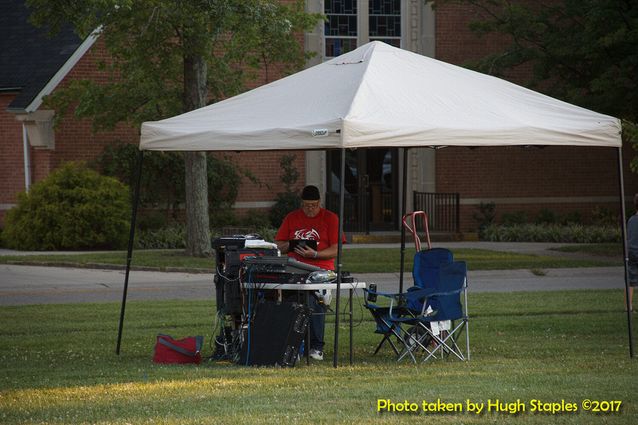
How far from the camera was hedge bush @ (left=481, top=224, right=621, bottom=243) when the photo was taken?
1138 inches

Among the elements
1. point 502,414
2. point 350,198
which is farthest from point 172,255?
point 502,414

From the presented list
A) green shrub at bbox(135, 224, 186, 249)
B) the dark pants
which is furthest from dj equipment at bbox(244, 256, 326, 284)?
green shrub at bbox(135, 224, 186, 249)

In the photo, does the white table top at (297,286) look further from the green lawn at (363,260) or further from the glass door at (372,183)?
the glass door at (372,183)

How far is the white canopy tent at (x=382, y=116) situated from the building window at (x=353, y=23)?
19320mm

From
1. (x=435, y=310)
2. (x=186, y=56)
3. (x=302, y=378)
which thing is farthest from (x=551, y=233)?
(x=302, y=378)

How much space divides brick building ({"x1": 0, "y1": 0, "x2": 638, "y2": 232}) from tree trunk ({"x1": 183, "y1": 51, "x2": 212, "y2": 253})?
5623 millimetres

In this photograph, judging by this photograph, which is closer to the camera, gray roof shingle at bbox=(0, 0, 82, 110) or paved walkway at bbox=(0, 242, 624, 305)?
paved walkway at bbox=(0, 242, 624, 305)

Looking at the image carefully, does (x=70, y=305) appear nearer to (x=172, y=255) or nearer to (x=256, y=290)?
(x=256, y=290)

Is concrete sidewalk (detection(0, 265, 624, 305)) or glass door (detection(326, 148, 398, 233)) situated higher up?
glass door (detection(326, 148, 398, 233))

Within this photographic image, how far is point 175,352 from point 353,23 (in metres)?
21.2

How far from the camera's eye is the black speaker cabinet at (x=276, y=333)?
10320mm

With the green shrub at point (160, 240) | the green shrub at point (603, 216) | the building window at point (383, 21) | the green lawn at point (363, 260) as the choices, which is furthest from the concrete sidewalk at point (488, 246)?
the building window at point (383, 21)

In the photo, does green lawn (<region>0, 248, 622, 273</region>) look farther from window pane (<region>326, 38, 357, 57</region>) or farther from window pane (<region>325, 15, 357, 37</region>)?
window pane (<region>325, 15, 357, 37</region>)

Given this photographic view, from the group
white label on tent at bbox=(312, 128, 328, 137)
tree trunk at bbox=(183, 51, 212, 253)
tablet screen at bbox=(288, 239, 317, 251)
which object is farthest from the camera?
tree trunk at bbox=(183, 51, 212, 253)
